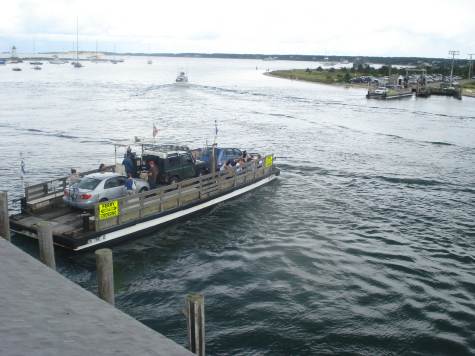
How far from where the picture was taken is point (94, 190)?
20359mm

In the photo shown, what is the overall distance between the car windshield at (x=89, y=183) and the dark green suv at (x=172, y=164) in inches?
130

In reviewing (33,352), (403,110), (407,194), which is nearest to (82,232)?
(33,352)

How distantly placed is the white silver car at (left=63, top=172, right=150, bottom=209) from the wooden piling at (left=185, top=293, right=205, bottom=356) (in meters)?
11.7

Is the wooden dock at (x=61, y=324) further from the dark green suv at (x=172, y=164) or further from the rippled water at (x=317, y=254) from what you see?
the dark green suv at (x=172, y=164)

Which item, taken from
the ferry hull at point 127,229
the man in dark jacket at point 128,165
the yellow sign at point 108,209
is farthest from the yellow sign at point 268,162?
the yellow sign at point 108,209

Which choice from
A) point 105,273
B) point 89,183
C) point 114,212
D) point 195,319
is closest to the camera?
point 195,319

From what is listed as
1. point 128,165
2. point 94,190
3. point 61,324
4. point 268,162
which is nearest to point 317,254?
point 94,190

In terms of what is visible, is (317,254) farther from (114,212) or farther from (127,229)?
(114,212)

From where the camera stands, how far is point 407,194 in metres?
30.2

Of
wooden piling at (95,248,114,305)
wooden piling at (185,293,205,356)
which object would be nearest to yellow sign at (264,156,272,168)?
wooden piling at (95,248,114,305)

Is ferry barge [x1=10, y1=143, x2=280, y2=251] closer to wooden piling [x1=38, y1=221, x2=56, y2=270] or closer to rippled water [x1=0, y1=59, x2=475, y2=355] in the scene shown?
rippled water [x1=0, y1=59, x2=475, y2=355]

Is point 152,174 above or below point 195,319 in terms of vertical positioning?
below

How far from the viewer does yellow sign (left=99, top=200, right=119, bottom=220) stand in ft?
61.9

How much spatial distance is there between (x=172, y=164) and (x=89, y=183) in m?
4.42
